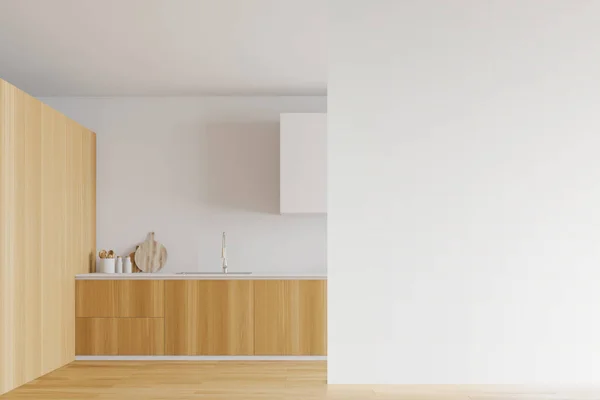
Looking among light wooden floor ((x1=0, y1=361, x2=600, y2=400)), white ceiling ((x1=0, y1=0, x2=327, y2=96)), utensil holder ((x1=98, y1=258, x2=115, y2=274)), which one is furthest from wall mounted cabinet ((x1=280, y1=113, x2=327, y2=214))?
utensil holder ((x1=98, y1=258, x2=115, y2=274))

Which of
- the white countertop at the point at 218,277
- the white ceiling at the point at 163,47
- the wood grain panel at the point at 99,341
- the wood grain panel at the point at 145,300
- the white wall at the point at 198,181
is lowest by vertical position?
the wood grain panel at the point at 99,341

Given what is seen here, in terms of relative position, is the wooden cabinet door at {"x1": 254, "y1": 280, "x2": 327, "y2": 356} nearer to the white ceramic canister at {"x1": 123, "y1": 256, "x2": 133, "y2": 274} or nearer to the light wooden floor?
the light wooden floor

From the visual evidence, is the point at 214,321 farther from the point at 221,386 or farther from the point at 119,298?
the point at 221,386

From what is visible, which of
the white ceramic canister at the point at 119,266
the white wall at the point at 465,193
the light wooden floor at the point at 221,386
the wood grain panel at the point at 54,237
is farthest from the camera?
the white ceramic canister at the point at 119,266

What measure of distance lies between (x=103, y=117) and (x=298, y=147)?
2086mm

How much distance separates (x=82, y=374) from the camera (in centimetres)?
551

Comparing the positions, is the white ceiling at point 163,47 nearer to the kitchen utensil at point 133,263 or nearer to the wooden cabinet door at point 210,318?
the kitchen utensil at point 133,263

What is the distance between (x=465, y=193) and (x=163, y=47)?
2.58 metres

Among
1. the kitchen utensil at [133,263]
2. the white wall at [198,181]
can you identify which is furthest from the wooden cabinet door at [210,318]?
the kitchen utensil at [133,263]

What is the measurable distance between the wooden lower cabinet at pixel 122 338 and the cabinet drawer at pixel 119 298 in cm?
7

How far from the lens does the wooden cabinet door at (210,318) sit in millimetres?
6168

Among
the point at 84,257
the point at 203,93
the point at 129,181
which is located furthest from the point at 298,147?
the point at 84,257

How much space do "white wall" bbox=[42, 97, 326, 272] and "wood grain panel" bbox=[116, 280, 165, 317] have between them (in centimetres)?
65

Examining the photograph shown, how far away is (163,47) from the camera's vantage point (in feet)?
17.3
